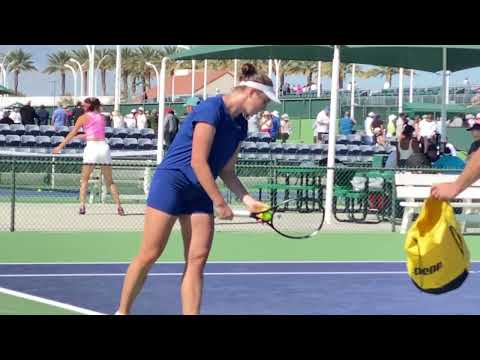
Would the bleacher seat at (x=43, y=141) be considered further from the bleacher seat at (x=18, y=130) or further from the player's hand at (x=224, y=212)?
the player's hand at (x=224, y=212)

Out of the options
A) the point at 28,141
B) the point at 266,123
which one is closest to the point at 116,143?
the point at 28,141

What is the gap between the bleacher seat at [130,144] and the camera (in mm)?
28750

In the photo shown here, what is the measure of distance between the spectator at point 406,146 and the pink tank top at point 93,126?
463cm

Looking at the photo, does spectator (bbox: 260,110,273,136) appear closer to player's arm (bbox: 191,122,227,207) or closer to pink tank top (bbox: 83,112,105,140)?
pink tank top (bbox: 83,112,105,140)

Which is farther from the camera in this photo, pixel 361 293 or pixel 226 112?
pixel 361 293

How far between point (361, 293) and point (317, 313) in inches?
50.8

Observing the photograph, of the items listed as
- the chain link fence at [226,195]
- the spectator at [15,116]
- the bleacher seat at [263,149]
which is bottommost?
the chain link fence at [226,195]

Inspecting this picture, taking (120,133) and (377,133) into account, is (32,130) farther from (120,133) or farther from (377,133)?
(377,133)

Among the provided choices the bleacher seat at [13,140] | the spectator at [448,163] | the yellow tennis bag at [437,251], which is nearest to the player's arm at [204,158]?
the yellow tennis bag at [437,251]

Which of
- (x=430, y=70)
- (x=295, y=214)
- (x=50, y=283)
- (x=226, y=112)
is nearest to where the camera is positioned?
(x=226, y=112)
